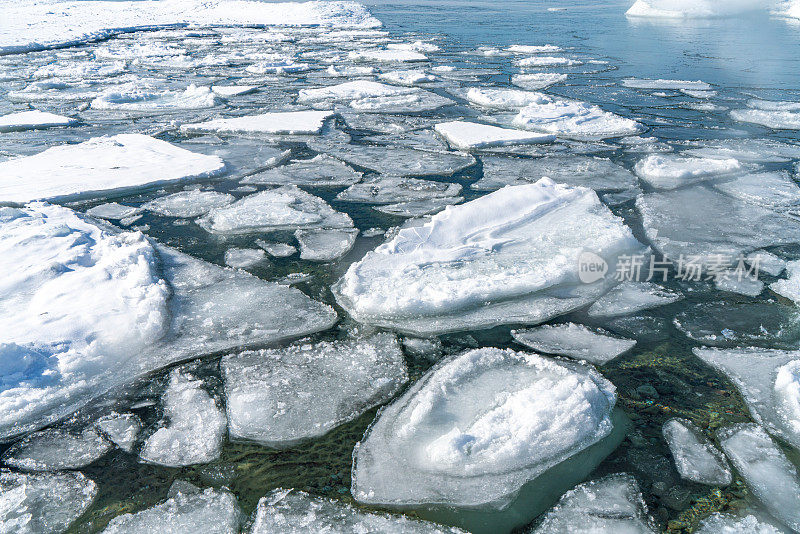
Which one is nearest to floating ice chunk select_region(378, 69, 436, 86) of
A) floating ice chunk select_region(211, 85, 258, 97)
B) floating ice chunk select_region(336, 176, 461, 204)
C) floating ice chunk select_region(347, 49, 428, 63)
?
floating ice chunk select_region(347, 49, 428, 63)

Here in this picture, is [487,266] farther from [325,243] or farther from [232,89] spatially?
[232,89]

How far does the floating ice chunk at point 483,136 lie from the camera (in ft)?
15.0

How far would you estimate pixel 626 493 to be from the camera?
1.46 m

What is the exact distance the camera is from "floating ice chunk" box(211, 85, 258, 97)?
6.86 meters

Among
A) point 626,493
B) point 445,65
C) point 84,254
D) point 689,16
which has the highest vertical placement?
point 689,16

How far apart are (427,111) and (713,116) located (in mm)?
2934

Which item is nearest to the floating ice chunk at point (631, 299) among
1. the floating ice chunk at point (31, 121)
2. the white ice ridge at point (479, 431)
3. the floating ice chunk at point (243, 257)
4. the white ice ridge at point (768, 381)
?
the white ice ridge at point (768, 381)

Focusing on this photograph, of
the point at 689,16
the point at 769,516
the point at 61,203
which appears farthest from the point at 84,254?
the point at 689,16

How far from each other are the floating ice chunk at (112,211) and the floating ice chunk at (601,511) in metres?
2.98

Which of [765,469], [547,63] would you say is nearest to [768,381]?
[765,469]

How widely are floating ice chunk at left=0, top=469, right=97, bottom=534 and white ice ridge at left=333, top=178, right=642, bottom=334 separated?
1107 millimetres

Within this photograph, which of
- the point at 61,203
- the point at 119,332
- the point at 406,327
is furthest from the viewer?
the point at 61,203

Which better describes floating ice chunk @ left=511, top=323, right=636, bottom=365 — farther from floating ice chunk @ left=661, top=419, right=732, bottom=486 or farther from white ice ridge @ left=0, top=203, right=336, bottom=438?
white ice ridge @ left=0, top=203, right=336, bottom=438

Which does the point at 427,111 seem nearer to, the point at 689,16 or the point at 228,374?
the point at 228,374
